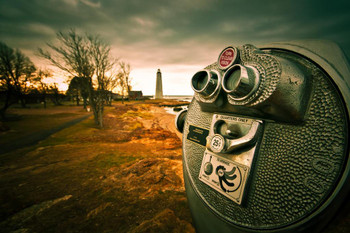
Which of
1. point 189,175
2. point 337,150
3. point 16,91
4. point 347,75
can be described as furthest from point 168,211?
point 16,91

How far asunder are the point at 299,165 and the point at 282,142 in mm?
142

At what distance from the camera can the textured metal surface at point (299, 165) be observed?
0.69 metres

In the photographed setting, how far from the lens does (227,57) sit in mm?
1116

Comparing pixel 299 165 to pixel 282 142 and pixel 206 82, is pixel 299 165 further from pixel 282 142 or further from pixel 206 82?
pixel 206 82

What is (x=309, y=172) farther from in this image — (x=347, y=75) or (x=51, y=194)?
(x=51, y=194)

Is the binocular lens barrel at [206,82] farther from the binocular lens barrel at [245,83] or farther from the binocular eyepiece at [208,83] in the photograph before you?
the binocular lens barrel at [245,83]

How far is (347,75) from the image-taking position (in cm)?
71

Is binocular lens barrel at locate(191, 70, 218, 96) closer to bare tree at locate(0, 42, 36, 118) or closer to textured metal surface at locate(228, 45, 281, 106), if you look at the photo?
textured metal surface at locate(228, 45, 281, 106)

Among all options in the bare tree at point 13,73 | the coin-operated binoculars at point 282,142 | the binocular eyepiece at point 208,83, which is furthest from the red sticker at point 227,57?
the bare tree at point 13,73

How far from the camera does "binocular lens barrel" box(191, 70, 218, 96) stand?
1026mm

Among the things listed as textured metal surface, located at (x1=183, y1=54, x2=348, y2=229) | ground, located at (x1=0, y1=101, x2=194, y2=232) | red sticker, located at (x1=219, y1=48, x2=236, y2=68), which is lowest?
ground, located at (x1=0, y1=101, x2=194, y2=232)

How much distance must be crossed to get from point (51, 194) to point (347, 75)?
4159 mm

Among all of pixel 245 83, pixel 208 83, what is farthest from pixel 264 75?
pixel 208 83

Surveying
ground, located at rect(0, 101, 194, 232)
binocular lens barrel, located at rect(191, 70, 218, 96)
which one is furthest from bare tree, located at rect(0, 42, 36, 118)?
binocular lens barrel, located at rect(191, 70, 218, 96)
